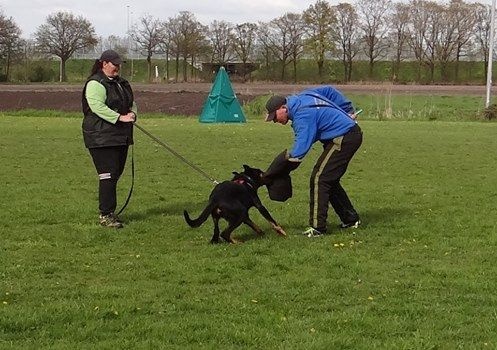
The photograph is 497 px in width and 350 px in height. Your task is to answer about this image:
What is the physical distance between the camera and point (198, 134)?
2238 cm

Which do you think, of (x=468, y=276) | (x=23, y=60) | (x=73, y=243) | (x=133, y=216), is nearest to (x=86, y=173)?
(x=133, y=216)

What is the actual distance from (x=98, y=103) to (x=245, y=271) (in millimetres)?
3036

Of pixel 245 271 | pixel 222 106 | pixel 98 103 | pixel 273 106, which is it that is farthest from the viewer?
pixel 222 106

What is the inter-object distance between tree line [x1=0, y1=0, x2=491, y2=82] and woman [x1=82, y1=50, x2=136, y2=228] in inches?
2380

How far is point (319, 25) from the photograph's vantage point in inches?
2657

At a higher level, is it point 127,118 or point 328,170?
point 127,118

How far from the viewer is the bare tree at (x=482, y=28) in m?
64.9

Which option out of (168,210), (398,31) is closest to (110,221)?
(168,210)

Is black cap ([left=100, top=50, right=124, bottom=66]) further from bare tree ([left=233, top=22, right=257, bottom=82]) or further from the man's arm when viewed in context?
bare tree ([left=233, top=22, right=257, bottom=82])

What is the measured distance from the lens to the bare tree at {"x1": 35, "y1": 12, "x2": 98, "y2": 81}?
68312 millimetres

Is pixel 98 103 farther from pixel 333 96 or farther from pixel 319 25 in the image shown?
pixel 319 25

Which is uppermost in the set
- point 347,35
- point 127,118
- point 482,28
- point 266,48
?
point 482,28

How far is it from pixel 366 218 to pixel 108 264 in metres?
3.82

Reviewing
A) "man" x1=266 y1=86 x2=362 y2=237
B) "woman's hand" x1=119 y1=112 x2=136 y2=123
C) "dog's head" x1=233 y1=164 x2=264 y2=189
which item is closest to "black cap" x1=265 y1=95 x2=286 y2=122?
"man" x1=266 y1=86 x2=362 y2=237
